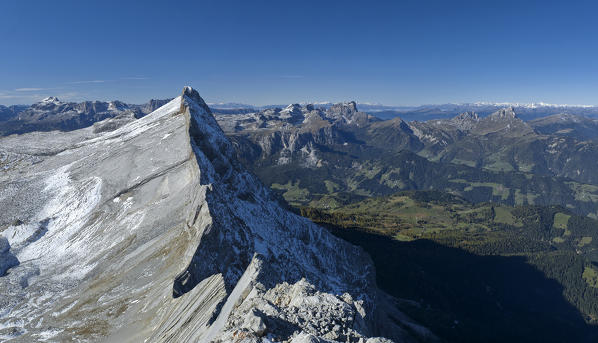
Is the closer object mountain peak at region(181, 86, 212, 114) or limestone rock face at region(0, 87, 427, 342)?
limestone rock face at region(0, 87, 427, 342)

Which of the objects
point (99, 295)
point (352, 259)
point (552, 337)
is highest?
point (99, 295)

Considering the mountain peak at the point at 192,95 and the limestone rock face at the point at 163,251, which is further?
the mountain peak at the point at 192,95

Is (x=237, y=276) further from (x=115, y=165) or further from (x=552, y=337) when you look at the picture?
(x=552, y=337)

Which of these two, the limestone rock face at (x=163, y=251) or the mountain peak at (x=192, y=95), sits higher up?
the mountain peak at (x=192, y=95)

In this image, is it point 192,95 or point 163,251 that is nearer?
point 163,251

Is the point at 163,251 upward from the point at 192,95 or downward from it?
downward

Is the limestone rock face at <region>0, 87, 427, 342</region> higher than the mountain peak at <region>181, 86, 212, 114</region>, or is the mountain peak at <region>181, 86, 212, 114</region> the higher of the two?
the mountain peak at <region>181, 86, 212, 114</region>

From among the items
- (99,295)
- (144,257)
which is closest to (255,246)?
(144,257)

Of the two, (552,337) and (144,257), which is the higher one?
(144,257)
